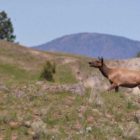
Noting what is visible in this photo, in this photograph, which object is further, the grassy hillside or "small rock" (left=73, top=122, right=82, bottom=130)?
"small rock" (left=73, top=122, right=82, bottom=130)

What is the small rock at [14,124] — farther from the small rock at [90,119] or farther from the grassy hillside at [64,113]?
the small rock at [90,119]

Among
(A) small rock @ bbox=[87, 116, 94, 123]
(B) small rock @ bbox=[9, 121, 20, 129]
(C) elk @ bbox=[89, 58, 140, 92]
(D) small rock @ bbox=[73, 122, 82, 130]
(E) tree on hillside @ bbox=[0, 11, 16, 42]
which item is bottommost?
(D) small rock @ bbox=[73, 122, 82, 130]

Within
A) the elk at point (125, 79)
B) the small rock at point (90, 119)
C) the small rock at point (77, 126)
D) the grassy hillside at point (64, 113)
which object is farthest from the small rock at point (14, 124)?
the elk at point (125, 79)

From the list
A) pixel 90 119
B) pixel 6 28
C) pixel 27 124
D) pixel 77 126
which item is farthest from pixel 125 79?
pixel 6 28

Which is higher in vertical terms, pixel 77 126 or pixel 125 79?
pixel 125 79

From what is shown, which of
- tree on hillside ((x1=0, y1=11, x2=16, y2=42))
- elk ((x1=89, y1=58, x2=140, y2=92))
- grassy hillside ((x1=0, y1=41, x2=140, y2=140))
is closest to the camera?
grassy hillside ((x1=0, y1=41, x2=140, y2=140))

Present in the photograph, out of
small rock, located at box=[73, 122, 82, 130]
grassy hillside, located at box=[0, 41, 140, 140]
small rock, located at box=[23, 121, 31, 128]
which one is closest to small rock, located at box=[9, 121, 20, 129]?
grassy hillside, located at box=[0, 41, 140, 140]

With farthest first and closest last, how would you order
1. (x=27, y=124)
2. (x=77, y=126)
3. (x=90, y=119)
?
(x=90, y=119) < (x=77, y=126) < (x=27, y=124)

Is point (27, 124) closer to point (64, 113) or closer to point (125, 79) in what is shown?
point (64, 113)

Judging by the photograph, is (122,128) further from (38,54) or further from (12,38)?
(12,38)

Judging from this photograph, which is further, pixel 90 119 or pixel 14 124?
pixel 90 119

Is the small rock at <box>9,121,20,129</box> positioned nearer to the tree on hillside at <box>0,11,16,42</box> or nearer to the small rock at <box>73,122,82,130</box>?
the small rock at <box>73,122,82,130</box>

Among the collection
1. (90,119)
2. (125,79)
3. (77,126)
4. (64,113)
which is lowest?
(77,126)

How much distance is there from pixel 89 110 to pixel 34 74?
211ft
